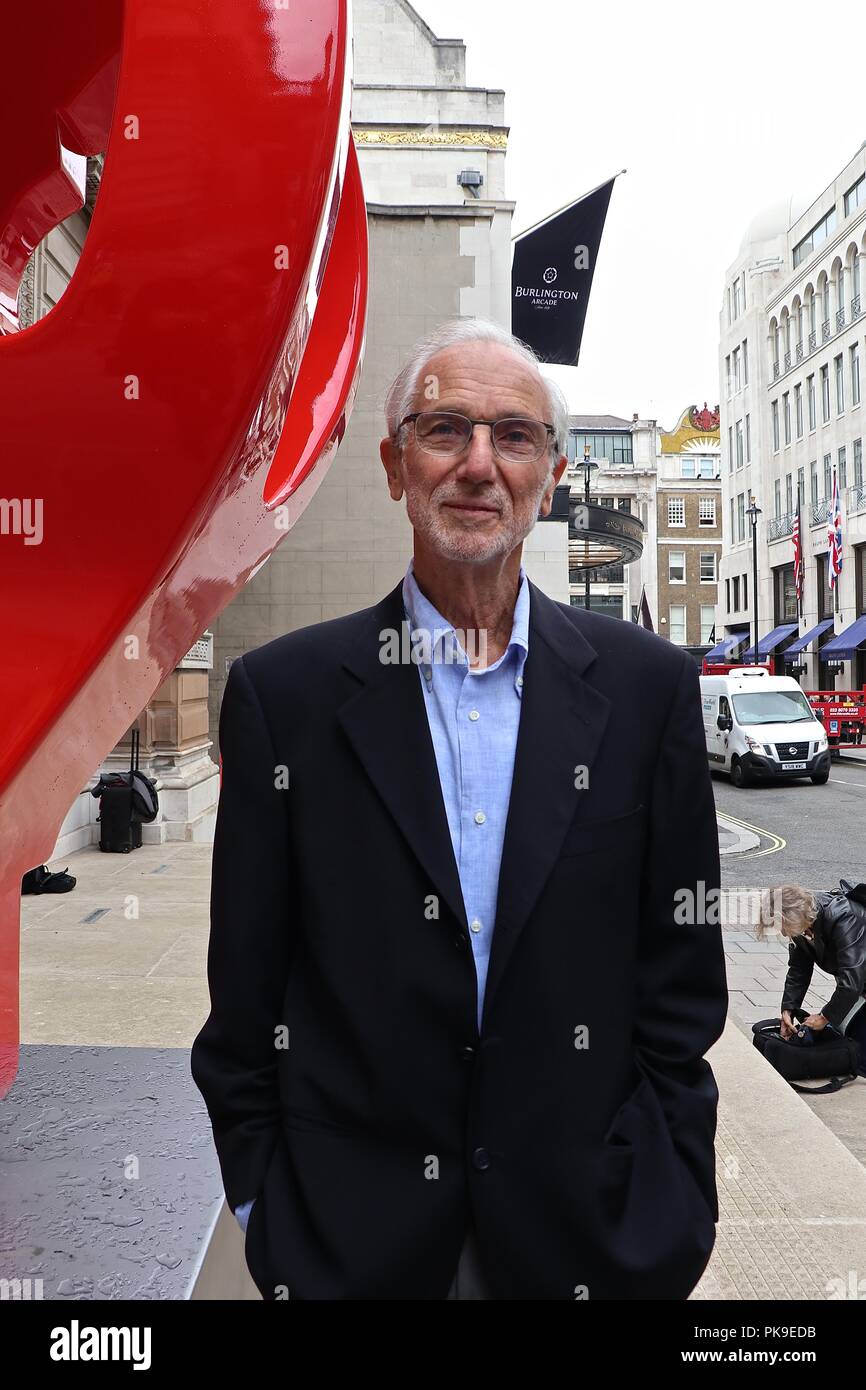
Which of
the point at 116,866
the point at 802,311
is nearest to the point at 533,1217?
the point at 116,866

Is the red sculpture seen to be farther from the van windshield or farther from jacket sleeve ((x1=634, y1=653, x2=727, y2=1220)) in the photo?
the van windshield

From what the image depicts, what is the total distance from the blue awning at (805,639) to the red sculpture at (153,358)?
40.8m

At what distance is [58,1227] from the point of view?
2.42 m

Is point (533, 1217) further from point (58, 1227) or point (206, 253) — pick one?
point (206, 253)

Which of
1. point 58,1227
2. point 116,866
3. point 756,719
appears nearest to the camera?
point 58,1227

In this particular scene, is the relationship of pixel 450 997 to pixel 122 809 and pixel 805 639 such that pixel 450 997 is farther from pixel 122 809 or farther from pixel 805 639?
pixel 805 639

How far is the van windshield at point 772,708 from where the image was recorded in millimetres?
20812

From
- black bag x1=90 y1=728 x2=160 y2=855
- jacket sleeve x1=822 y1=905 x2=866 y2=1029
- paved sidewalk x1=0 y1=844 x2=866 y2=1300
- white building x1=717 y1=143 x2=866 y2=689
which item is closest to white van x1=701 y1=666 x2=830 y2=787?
black bag x1=90 y1=728 x2=160 y2=855

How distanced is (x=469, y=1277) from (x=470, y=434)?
4.46 ft

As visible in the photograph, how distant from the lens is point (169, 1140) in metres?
2.91

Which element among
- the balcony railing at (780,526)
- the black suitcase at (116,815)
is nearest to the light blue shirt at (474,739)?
the black suitcase at (116,815)

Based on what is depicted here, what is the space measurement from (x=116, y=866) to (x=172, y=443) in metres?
8.47

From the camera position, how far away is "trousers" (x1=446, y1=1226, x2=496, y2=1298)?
159cm

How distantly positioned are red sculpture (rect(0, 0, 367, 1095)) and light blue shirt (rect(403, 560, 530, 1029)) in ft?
1.56
